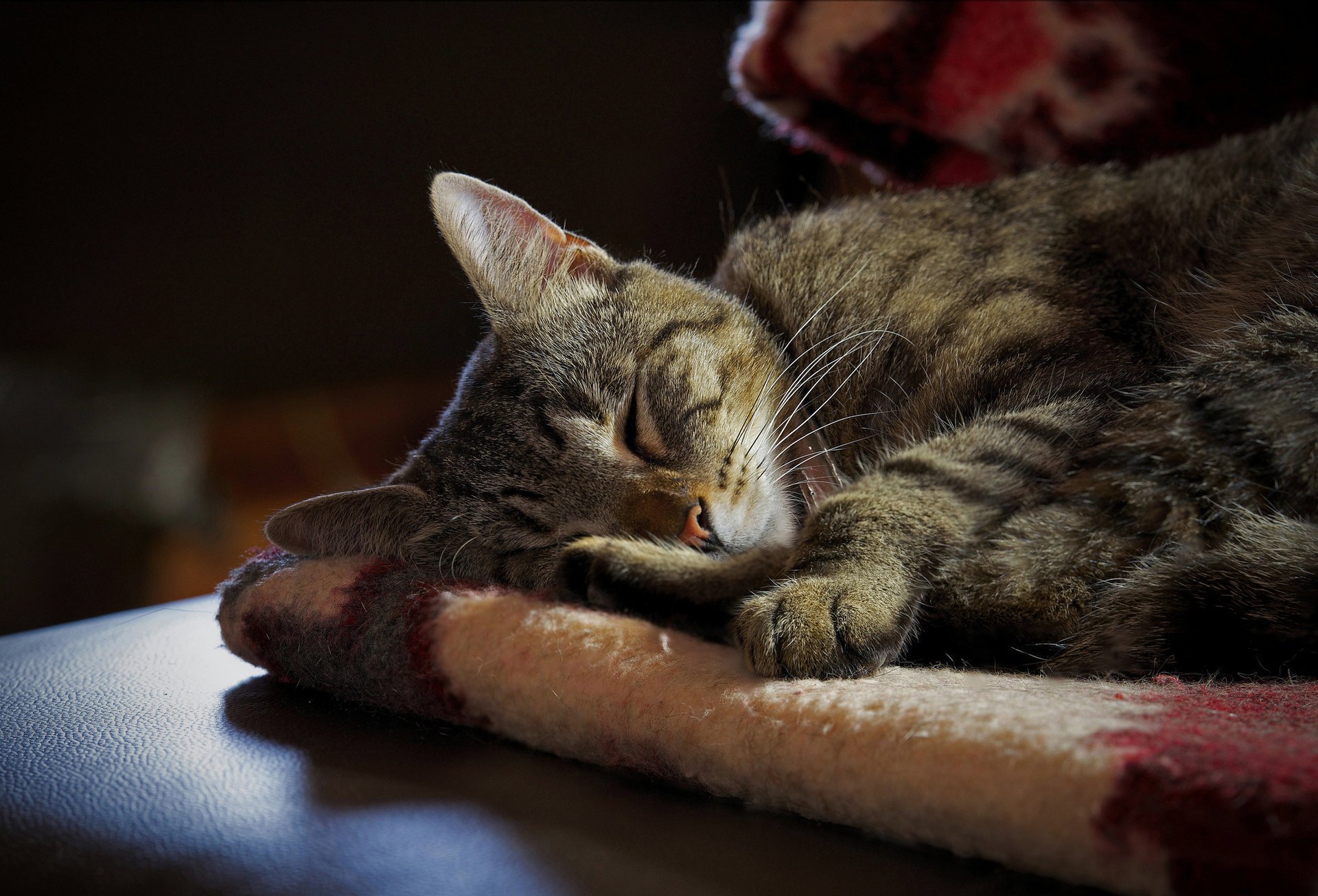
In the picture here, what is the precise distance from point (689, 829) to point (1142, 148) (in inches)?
64.7

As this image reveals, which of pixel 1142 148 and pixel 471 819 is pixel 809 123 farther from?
pixel 471 819

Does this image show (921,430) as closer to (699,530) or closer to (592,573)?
(699,530)

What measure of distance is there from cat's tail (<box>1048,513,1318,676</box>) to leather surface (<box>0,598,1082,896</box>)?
349 millimetres

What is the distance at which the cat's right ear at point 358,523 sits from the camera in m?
1.09

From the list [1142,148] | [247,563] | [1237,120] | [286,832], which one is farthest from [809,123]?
[286,832]

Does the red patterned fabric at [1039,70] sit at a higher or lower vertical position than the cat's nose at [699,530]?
higher

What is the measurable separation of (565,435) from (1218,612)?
70 centimetres

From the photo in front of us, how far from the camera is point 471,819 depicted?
0.60m

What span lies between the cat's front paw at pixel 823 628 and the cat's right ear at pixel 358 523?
0.51 m

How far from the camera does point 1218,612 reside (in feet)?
2.53

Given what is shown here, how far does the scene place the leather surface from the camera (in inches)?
20.6

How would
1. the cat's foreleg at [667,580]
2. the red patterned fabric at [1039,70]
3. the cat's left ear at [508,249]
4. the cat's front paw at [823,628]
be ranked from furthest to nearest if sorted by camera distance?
the red patterned fabric at [1039,70], the cat's left ear at [508,249], the cat's foreleg at [667,580], the cat's front paw at [823,628]

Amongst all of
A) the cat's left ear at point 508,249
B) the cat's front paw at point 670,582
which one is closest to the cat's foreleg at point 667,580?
the cat's front paw at point 670,582

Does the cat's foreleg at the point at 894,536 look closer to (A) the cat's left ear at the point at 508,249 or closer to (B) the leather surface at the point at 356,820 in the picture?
(B) the leather surface at the point at 356,820
